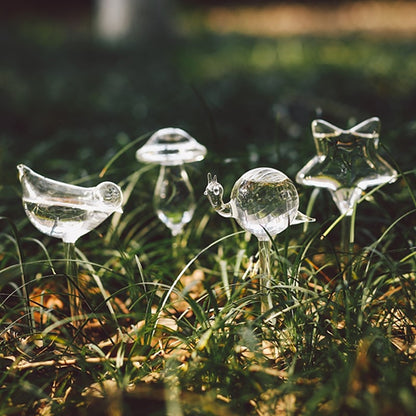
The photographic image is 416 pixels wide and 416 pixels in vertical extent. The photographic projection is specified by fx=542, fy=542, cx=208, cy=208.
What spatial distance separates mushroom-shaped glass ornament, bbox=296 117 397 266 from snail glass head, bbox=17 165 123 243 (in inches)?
28.0

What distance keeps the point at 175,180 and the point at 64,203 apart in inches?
24.3

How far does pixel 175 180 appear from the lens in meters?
2.27

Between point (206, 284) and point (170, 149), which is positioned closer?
point (206, 284)

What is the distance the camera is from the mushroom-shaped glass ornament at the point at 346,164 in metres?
1.96

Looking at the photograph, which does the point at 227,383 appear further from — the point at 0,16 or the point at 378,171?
the point at 0,16

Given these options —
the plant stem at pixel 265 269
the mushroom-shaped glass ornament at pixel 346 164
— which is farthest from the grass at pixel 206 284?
the mushroom-shaped glass ornament at pixel 346 164

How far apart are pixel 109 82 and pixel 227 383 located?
5.21m

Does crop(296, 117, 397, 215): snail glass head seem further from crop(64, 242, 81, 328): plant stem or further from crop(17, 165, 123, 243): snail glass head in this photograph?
crop(64, 242, 81, 328): plant stem

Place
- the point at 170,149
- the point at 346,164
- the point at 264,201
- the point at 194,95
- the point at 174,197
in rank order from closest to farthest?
the point at 264,201
the point at 346,164
the point at 170,149
the point at 174,197
the point at 194,95

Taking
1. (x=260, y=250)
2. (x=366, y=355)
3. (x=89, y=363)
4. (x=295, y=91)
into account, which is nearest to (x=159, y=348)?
(x=89, y=363)

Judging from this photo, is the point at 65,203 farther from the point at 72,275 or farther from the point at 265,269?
A: the point at 265,269

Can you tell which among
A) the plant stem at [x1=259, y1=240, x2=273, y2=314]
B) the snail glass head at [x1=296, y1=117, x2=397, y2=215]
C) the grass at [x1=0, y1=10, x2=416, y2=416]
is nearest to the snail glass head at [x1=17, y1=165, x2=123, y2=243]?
the grass at [x1=0, y1=10, x2=416, y2=416]

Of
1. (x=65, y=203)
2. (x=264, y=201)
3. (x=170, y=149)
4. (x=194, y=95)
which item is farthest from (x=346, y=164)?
(x=194, y=95)

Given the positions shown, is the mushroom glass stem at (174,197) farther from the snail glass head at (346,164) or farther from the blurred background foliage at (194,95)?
the snail glass head at (346,164)
